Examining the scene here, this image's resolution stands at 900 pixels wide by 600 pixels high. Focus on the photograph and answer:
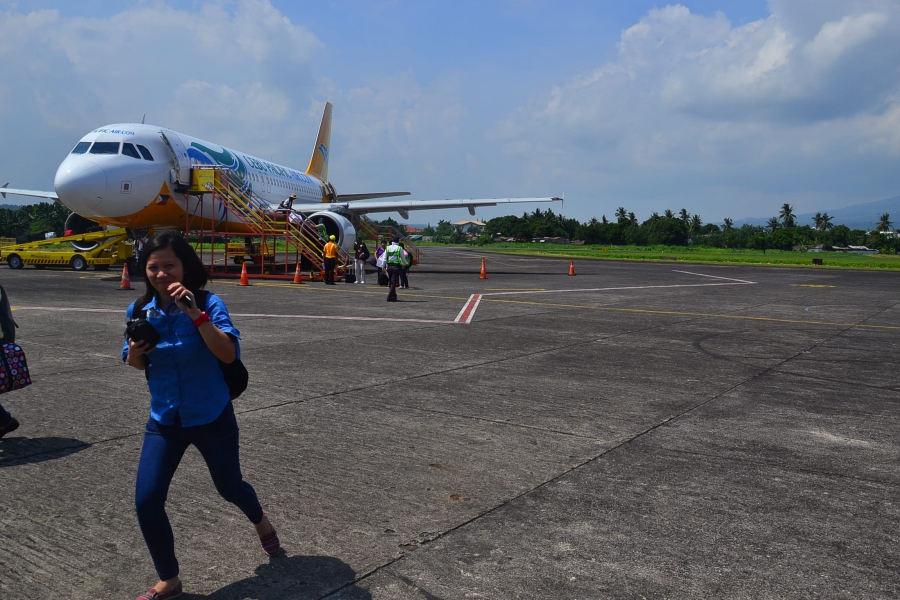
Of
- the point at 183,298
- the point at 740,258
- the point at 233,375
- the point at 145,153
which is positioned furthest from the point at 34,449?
the point at 740,258

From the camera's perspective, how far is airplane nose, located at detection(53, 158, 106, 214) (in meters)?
20.8

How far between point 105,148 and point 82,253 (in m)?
8.16

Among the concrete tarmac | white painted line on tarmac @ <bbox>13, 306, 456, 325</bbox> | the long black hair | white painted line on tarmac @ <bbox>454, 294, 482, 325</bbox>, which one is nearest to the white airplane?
white painted line on tarmac @ <bbox>13, 306, 456, 325</bbox>

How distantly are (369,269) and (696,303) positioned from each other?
1888 cm

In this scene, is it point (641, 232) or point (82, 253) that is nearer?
point (82, 253)

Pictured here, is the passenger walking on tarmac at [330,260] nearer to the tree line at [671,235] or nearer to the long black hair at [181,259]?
the long black hair at [181,259]

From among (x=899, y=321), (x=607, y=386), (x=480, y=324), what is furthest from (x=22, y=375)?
(x=899, y=321)

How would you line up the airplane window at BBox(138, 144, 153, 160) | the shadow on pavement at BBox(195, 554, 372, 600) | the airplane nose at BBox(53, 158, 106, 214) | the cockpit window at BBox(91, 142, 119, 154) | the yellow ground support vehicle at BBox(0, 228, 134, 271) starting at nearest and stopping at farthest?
the shadow on pavement at BBox(195, 554, 372, 600), the airplane nose at BBox(53, 158, 106, 214), the cockpit window at BBox(91, 142, 119, 154), the airplane window at BBox(138, 144, 153, 160), the yellow ground support vehicle at BBox(0, 228, 134, 271)

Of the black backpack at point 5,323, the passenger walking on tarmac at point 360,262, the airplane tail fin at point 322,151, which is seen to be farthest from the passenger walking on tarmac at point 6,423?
the airplane tail fin at point 322,151

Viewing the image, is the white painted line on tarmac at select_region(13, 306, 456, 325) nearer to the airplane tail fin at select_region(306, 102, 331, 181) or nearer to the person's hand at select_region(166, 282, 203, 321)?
the person's hand at select_region(166, 282, 203, 321)

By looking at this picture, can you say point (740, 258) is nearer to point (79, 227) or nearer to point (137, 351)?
point (79, 227)

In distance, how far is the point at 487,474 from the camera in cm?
518

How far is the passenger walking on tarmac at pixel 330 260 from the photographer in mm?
23047

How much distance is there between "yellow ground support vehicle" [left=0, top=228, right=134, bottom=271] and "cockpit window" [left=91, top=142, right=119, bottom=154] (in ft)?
19.4
